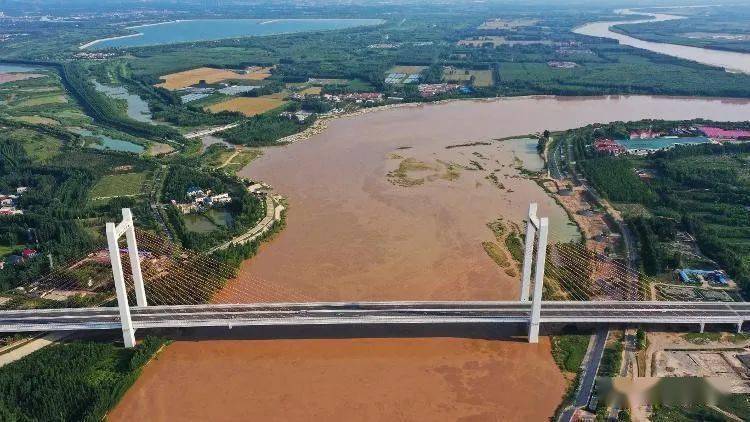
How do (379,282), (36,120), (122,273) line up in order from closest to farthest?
(122,273)
(379,282)
(36,120)

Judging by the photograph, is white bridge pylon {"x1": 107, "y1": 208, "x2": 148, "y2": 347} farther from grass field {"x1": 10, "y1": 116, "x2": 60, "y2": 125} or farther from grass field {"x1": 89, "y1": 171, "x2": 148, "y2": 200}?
grass field {"x1": 10, "y1": 116, "x2": 60, "y2": 125}

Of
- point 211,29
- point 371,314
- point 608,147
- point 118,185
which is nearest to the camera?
point 371,314

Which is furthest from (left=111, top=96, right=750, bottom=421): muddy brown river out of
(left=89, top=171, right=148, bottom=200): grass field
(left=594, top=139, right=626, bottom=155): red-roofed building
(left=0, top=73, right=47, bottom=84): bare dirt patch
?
(left=0, top=73, right=47, bottom=84): bare dirt patch

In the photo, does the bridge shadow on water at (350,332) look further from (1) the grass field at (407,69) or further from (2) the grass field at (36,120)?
(1) the grass field at (407,69)

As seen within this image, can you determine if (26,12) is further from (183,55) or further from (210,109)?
(210,109)

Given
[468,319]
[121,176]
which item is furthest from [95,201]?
[468,319]

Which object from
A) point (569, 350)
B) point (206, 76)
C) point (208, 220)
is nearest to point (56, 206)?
point (208, 220)

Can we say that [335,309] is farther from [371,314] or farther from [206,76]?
[206,76]
